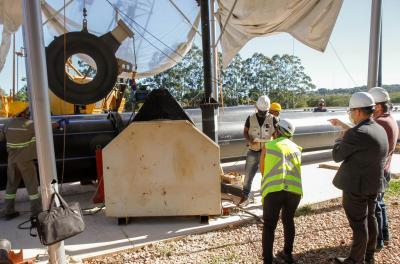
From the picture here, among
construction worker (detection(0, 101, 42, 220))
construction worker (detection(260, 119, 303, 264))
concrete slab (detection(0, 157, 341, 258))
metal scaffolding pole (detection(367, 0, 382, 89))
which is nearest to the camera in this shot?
construction worker (detection(260, 119, 303, 264))

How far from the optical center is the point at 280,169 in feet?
11.0

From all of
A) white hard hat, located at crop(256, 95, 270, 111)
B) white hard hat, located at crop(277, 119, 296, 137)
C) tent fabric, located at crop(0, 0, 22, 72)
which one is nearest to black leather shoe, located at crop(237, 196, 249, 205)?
white hard hat, located at crop(256, 95, 270, 111)

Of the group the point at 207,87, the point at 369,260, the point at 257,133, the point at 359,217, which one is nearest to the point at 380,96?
the point at 359,217

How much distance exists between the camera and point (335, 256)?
3.87 meters

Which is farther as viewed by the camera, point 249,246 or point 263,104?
point 263,104

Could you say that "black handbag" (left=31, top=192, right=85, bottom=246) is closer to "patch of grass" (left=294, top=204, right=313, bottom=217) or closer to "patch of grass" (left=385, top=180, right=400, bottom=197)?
"patch of grass" (left=294, top=204, right=313, bottom=217)

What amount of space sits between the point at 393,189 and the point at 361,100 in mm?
3916

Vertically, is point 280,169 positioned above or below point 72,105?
below

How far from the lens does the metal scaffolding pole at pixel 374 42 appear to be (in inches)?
214

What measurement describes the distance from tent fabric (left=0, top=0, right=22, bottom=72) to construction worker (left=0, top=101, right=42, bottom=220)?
3797 mm

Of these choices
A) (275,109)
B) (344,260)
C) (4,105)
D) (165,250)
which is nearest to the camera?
(344,260)

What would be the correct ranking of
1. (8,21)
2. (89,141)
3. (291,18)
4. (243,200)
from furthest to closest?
(8,21), (291,18), (89,141), (243,200)

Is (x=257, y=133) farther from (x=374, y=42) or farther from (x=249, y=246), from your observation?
(x=374, y=42)

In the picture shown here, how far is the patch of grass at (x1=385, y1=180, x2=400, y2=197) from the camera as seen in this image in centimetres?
613
